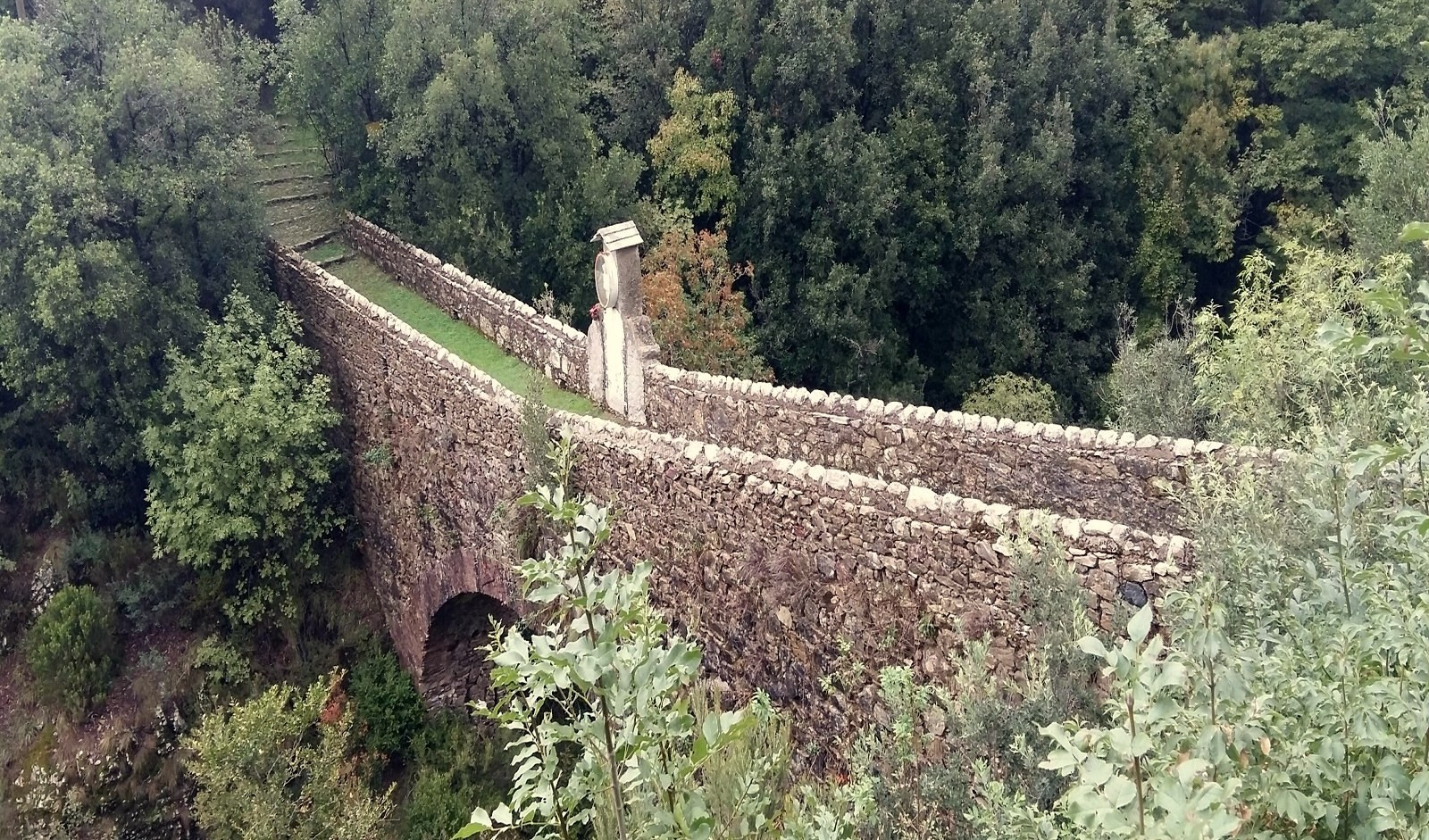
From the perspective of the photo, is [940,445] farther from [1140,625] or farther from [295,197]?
[295,197]

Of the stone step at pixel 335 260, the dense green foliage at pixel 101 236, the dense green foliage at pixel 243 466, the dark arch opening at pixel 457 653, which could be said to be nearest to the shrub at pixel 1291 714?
the dark arch opening at pixel 457 653

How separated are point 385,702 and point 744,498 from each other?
389 inches

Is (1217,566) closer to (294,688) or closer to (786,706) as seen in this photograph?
(786,706)

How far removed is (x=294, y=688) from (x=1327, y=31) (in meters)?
28.8

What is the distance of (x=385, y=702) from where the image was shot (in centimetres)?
1606

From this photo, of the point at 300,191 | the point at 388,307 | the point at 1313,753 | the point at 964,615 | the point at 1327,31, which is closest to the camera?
the point at 1313,753

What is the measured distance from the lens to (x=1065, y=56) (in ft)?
82.6

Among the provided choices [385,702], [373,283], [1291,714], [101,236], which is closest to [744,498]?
[1291,714]

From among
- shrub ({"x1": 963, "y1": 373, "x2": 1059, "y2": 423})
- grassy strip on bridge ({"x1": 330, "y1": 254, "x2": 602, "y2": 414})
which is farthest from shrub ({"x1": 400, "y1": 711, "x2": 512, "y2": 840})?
shrub ({"x1": 963, "y1": 373, "x2": 1059, "y2": 423})

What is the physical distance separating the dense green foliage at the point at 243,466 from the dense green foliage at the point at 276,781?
8.60 feet

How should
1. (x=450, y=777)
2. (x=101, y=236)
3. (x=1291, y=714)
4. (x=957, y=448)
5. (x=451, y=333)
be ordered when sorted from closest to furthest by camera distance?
(x=1291, y=714), (x=957, y=448), (x=450, y=777), (x=101, y=236), (x=451, y=333)

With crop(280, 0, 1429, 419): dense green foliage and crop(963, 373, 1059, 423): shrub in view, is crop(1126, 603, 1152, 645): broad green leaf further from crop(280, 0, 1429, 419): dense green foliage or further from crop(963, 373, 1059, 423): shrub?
crop(963, 373, 1059, 423): shrub

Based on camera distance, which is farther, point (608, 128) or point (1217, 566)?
point (608, 128)

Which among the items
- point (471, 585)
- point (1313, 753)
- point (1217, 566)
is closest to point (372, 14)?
point (471, 585)
